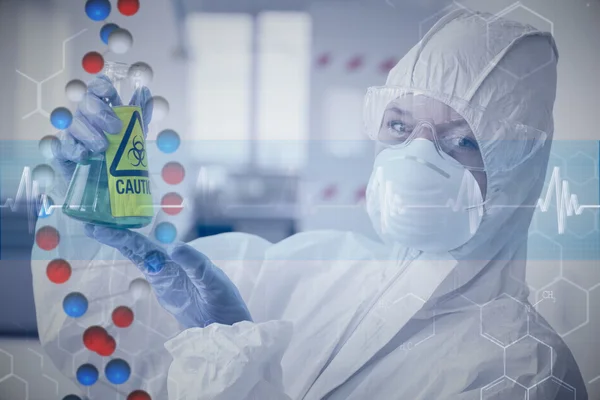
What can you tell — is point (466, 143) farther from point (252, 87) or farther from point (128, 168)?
point (128, 168)

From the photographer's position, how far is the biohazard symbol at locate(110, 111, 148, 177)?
1.33 m

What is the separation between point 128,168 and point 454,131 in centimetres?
69

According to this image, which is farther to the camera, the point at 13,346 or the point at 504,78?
the point at 13,346

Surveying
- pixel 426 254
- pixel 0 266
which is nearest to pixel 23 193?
pixel 0 266

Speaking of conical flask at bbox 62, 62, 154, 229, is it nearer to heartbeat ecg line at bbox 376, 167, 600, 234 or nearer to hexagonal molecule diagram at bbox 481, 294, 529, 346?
heartbeat ecg line at bbox 376, 167, 600, 234

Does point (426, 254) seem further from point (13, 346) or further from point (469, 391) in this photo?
point (13, 346)

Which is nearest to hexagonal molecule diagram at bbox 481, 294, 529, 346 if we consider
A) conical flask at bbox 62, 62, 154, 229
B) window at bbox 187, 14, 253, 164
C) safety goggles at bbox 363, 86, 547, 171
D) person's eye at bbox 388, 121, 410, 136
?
safety goggles at bbox 363, 86, 547, 171

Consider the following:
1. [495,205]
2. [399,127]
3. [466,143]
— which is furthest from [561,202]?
[399,127]

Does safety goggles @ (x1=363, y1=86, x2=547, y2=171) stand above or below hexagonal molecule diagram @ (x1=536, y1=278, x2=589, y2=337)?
above

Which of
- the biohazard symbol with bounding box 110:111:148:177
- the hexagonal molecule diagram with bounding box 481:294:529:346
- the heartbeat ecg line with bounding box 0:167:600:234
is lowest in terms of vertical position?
the hexagonal molecule diagram with bounding box 481:294:529:346

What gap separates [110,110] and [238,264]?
0.43 metres

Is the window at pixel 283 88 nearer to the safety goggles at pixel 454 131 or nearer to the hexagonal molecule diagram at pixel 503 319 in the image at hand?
the safety goggles at pixel 454 131

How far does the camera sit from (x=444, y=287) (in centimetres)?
140

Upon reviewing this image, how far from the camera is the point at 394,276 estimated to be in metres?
1.40
